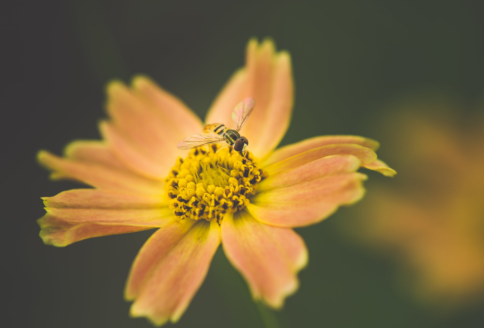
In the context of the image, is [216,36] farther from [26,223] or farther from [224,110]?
[26,223]

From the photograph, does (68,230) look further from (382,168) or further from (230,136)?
(382,168)

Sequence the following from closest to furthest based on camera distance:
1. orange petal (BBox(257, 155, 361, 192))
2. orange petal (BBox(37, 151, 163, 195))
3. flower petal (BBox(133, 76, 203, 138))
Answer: orange petal (BBox(257, 155, 361, 192)) → orange petal (BBox(37, 151, 163, 195)) → flower petal (BBox(133, 76, 203, 138))

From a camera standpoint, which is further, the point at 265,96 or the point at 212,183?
the point at 265,96

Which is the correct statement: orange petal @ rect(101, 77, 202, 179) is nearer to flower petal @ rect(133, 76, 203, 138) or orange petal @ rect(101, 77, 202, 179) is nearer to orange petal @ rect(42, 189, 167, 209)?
flower petal @ rect(133, 76, 203, 138)

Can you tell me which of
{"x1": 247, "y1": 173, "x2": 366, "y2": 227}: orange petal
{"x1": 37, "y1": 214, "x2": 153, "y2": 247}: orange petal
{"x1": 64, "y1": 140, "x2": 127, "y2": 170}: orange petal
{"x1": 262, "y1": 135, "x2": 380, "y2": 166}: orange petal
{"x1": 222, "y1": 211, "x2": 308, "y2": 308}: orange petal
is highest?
{"x1": 262, "y1": 135, "x2": 380, "y2": 166}: orange petal

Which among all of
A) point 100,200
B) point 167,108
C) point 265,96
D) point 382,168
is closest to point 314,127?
point 265,96

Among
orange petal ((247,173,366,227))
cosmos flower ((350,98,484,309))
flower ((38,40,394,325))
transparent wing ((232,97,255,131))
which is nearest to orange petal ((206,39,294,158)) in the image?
flower ((38,40,394,325))

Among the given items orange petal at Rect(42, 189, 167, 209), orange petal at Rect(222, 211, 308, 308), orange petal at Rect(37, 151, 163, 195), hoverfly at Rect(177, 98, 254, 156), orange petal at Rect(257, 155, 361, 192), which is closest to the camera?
orange petal at Rect(222, 211, 308, 308)
